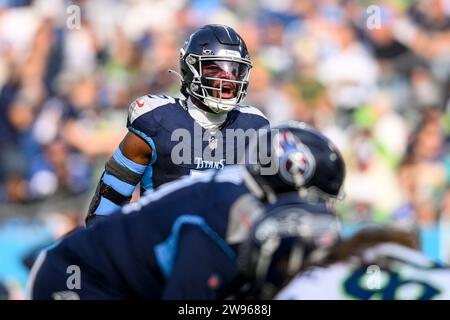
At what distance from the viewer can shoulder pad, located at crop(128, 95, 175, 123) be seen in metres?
5.09

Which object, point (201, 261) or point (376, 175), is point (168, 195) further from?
point (376, 175)

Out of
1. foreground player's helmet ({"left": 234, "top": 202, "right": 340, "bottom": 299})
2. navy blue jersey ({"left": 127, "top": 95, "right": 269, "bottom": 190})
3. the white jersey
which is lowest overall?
the white jersey

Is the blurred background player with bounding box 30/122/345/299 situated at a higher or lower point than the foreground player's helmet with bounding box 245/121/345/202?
lower

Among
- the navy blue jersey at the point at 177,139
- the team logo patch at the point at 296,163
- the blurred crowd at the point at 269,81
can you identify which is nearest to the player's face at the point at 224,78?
the navy blue jersey at the point at 177,139

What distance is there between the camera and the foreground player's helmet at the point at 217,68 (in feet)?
16.7

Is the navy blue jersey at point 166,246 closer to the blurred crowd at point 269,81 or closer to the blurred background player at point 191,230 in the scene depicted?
the blurred background player at point 191,230

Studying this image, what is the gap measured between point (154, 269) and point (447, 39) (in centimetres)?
736

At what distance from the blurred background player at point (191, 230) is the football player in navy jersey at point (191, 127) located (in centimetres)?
184

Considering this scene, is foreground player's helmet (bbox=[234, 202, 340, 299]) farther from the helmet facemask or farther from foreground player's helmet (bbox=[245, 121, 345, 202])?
the helmet facemask

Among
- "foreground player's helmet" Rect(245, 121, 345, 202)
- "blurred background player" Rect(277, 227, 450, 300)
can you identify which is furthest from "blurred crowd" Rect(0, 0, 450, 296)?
"blurred background player" Rect(277, 227, 450, 300)

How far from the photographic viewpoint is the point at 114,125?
919 centimetres

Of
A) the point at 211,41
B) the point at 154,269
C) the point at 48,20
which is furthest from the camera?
the point at 48,20

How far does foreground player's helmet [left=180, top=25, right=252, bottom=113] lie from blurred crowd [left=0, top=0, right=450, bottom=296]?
12.4 ft
